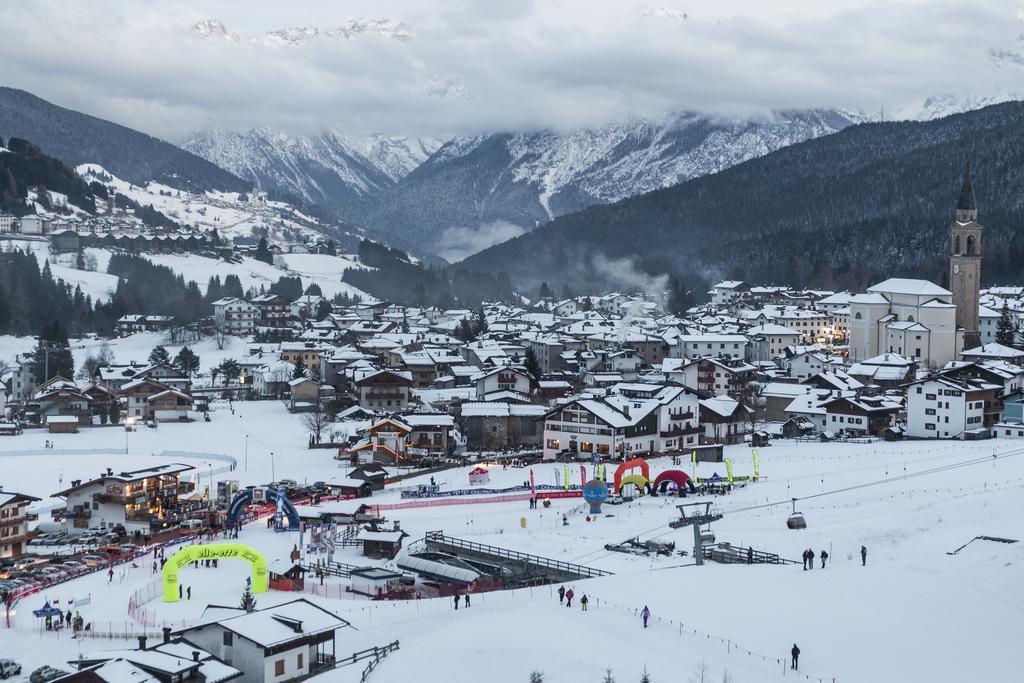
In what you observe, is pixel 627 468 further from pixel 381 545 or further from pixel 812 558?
Answer: pixel 812 558

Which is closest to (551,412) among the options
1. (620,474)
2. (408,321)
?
(620,474)

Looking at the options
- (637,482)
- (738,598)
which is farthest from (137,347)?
(738,598)

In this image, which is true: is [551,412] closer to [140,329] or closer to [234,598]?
[234,598]

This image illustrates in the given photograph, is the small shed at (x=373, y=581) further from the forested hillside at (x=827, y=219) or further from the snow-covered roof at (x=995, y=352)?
the forested hillside at (x=827, y=219)

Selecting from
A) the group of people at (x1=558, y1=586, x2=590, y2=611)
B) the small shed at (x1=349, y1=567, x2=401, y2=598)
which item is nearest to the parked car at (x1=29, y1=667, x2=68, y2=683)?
the small shed at (x1=349, y1=567, x2=401, y2=598)

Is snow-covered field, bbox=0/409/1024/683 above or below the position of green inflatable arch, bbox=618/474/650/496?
below

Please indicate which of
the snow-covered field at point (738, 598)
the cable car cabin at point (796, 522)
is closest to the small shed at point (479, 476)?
the snow-covered field at point (738, 598)

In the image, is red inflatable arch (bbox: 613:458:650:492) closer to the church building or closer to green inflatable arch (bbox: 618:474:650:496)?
green inflatable arch (bbox: 618:474:650:496)
